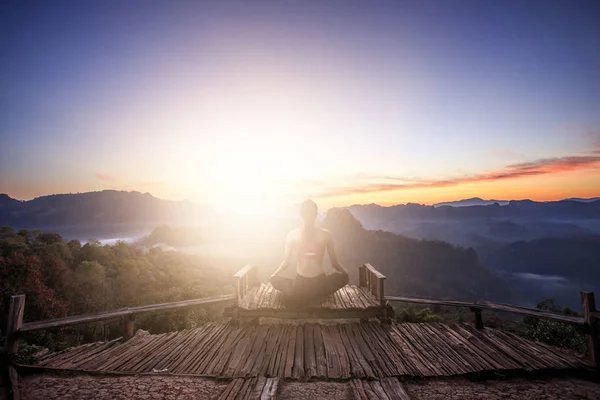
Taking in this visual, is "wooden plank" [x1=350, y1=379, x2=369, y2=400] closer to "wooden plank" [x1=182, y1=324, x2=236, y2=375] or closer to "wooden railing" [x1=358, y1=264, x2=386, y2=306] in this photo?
"wooden plank" [x1=182, y1=324, x2=236, y2=375]

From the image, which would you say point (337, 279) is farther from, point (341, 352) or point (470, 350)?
point (470, 350)

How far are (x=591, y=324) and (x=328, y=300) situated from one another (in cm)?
538

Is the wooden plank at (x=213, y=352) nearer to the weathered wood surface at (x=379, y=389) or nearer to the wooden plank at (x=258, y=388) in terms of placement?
the wooden plank at (x=258, y=388)

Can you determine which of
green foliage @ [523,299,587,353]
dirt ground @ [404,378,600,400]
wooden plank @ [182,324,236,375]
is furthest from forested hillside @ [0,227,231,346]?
green foliage @ [523,299,587,353]

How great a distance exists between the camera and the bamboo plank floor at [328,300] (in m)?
7.59

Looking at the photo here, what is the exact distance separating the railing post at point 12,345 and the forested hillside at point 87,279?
11.7 m

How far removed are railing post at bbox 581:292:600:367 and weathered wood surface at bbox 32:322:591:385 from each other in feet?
0.76

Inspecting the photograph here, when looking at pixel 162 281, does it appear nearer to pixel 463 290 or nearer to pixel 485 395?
pixel 485 395

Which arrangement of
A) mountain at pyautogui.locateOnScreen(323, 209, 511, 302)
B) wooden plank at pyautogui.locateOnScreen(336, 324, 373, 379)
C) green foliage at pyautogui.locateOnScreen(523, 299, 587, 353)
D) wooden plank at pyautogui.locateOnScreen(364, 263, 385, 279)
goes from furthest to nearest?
mountain at pyautogui.locateOnScreen(323, 209, 511, 302)
green foliage at pyautogui.locateOnScreen(523, 299, 587, 353)
wooden plank at pyautogui.locateOnScreen(364, 263, 385, 279)
wooden plank at pyautogui.locateOnScreen(336, 324, 373, 379)

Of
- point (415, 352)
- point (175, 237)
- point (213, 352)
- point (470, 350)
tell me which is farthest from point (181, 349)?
point (175, 237)

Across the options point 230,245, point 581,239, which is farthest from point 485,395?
point 581,239

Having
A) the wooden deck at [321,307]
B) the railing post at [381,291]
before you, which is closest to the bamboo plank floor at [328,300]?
the wooden deck at [321,307]

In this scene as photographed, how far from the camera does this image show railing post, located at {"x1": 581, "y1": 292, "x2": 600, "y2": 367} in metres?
5.36

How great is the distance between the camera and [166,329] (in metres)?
16.5
